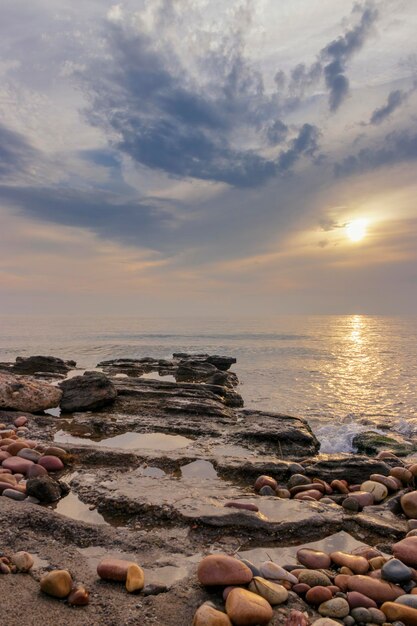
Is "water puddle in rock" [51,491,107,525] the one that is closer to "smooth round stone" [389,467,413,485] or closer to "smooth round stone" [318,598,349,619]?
"smooth round stone" [318,598,349,619]

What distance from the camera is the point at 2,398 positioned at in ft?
37.8

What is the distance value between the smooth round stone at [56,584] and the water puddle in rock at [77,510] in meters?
1.69

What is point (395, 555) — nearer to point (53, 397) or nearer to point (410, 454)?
point (410, 454)

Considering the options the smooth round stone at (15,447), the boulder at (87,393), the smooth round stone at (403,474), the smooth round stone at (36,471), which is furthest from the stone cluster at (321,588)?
the boulder at (87,393)

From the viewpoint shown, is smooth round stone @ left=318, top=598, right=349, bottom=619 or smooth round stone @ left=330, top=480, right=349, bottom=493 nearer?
smooth round stone @ left=318, top=598, right=349, bottom=619

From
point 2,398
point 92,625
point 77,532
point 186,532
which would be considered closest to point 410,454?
point 186,532

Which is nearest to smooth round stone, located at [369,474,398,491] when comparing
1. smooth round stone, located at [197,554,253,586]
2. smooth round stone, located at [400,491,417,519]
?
smooth round stone, located at [400,491,417,519]

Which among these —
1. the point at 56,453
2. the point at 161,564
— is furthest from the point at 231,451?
the point at 161,564

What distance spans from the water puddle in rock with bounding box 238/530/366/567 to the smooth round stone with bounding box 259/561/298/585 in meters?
0.47

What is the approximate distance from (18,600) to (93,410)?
9144 millimetres

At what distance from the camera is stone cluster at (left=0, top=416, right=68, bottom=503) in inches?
236

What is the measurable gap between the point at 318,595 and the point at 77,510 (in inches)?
138

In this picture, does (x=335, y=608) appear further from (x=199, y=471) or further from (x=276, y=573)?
(x=199, y=471)

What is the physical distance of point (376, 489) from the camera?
668 centimetres
